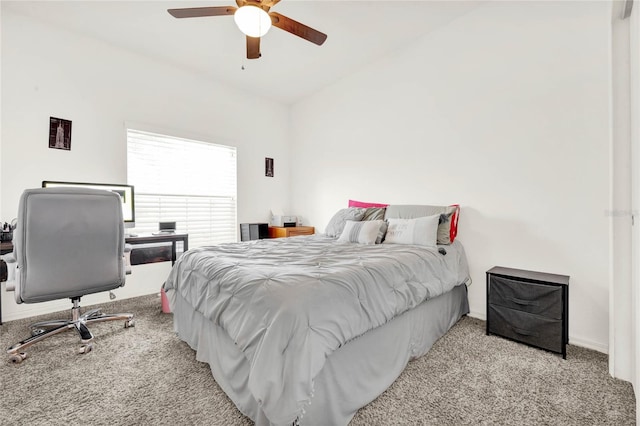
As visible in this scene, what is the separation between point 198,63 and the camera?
3520 millimetres

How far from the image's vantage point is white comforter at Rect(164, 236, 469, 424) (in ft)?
3.59

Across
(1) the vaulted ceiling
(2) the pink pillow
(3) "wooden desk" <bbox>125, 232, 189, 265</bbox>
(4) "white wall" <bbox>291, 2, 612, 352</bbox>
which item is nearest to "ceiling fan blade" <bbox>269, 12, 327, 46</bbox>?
(1) the vaulted ceiling

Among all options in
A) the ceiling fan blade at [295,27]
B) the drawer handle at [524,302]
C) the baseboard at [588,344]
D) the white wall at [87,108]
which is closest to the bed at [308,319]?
the drawer handle at [524,302]

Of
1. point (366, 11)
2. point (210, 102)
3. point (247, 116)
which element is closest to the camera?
point (366, 11)

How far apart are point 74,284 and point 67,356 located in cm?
47

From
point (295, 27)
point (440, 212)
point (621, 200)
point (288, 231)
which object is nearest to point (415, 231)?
point (440, 212)

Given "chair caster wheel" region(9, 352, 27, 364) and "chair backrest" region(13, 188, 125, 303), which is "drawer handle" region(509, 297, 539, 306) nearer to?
"chair backrest" region(13, 188, 125, 303)

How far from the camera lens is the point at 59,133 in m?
2.82

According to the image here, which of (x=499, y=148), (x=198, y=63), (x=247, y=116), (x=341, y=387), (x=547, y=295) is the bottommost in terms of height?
(x=341, y=387)

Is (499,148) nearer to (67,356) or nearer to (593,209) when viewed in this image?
(593,209)

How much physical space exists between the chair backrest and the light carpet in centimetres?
46

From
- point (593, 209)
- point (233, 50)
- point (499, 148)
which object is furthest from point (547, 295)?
point (233, 50)

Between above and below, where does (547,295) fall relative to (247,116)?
below

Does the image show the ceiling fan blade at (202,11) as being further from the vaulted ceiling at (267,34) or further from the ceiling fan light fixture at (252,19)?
the vaulted ceiling at (267,34)
